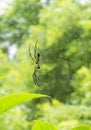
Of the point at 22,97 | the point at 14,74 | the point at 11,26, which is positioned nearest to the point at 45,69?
the point at 14,74

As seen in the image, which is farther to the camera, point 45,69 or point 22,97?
point 45,69

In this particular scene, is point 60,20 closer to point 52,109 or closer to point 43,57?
point 43,57

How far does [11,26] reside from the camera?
552 centimetres

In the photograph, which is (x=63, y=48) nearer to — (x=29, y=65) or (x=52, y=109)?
(x=29, y=65)

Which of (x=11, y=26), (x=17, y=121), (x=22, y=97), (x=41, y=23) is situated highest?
(x=11, y=26)

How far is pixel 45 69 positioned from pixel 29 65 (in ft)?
0.58

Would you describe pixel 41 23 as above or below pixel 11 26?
below

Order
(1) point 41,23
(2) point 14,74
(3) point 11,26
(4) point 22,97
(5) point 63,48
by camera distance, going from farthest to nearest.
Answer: (3) point 11,26
(1) point 41,23
(5) point 63,48
(2) point 14,74
(4) point 22,97

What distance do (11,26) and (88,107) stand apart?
2783 mm

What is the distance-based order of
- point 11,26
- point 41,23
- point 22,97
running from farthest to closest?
point 11,26, point 41,23, point 22,97

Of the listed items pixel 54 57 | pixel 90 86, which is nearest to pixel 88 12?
pixel 54 57

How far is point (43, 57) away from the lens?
14.9 ft

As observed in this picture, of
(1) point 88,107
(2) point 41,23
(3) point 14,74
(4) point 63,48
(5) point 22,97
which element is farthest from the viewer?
(2) point 41,23

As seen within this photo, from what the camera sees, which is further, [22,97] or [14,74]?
[14,74]
